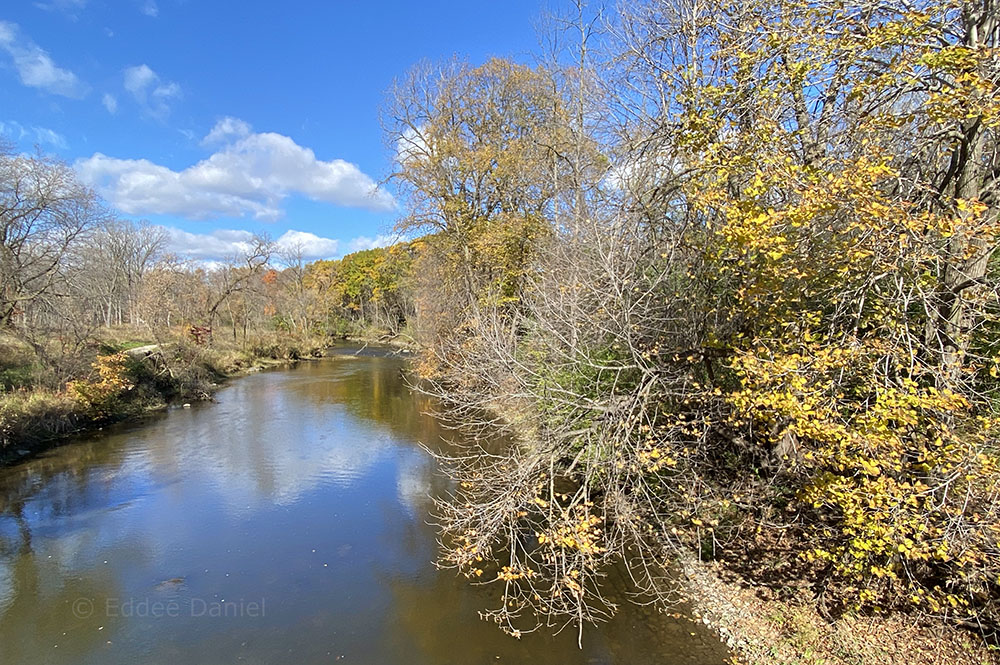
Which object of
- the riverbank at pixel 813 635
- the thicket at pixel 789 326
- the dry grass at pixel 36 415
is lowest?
the riverbank at pixel 813 635

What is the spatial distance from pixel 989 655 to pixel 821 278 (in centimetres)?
316

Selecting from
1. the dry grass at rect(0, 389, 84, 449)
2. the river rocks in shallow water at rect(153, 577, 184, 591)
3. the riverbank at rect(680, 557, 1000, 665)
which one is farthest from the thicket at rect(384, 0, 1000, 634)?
the dry grass at rect(0, 389, 84, 449)

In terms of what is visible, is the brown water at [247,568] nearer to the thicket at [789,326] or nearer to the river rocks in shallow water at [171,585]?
the river rocks in shallow water at [171,585]

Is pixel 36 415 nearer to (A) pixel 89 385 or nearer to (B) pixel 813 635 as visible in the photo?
(A) pixel 89 385

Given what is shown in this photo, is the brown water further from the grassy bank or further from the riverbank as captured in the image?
the grassy bank

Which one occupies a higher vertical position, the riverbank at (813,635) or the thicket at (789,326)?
the thicket at (789,326)

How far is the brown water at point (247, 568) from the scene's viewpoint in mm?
4938

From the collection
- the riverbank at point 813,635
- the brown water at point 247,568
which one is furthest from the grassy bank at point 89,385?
the riverbank at point 813,635

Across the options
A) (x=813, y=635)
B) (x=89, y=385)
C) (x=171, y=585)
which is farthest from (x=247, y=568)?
(x=89, y=385)

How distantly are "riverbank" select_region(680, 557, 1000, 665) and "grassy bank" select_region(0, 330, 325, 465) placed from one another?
13.1 m

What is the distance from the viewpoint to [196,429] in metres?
13.2

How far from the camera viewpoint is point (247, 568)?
20.9 ft

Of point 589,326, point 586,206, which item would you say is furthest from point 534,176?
point 589,326

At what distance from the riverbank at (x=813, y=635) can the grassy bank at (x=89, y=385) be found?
13.1 metres
